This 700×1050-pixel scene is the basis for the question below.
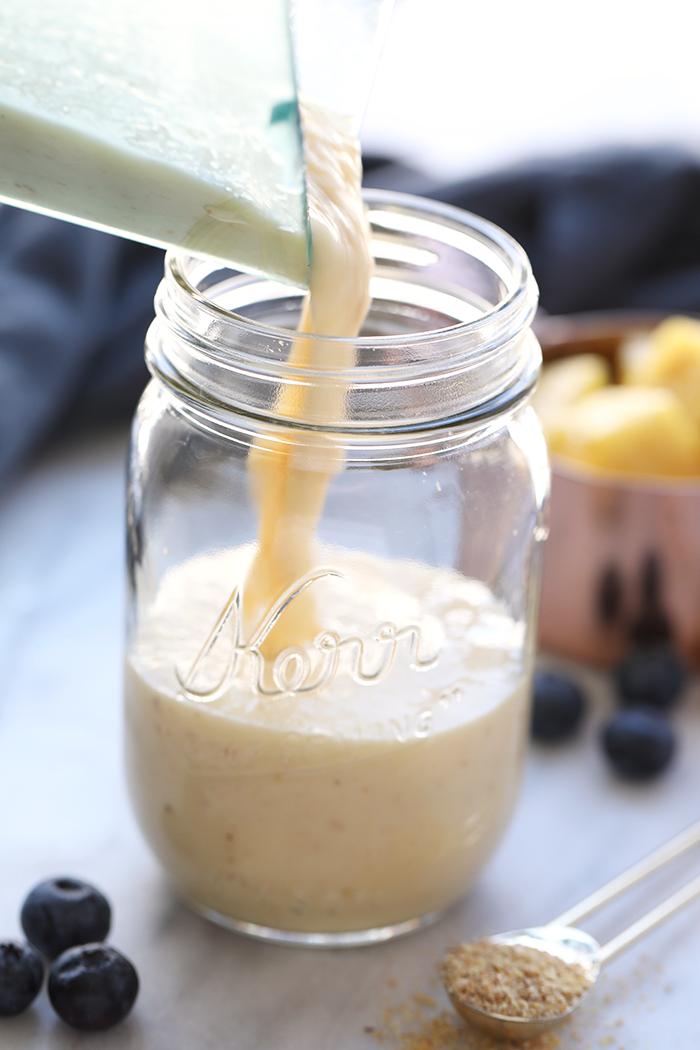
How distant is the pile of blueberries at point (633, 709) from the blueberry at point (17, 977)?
0.51 metres

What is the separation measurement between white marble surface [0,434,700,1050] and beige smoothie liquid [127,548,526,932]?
0.04m

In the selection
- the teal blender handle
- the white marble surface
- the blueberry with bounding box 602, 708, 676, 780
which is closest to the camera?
the teal blender handle

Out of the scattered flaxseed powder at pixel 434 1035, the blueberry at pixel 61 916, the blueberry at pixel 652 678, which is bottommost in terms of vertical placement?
the scattered flaxseed powder at pixel 434 1035

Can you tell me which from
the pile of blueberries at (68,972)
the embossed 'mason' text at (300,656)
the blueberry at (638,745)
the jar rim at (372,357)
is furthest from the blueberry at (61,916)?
the blueberry at (638,745)

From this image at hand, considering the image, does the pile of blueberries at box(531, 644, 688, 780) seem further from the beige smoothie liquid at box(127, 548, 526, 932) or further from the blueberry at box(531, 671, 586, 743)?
the beige smoothie liquid at box(127, 548, 526, 932)

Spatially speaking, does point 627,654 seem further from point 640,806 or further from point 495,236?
point 495,236

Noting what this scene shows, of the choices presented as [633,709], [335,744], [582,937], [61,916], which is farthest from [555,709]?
[61,916]

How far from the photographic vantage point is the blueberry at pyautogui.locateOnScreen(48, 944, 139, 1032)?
0.75 m

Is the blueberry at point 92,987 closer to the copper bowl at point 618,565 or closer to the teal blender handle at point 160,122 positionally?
the teal blender handle at point 160,122

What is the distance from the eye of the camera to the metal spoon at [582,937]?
752 mm

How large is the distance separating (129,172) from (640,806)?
704mm

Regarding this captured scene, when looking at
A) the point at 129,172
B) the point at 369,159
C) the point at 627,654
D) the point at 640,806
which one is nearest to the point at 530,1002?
the point at 640,806

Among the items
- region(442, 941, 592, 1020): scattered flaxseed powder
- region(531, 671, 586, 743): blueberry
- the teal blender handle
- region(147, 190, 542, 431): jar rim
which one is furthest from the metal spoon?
the teal blender handle

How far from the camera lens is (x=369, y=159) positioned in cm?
163
